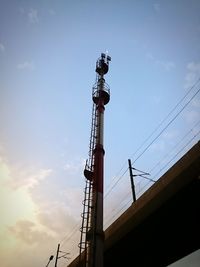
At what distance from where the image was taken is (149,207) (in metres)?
13.1

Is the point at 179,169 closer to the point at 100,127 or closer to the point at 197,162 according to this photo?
the point at 197,162

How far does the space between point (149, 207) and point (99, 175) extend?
220 inches

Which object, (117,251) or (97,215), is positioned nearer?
(97,215)

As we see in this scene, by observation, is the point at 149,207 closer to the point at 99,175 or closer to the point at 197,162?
the point at 197,162

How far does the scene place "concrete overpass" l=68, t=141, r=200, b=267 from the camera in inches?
460

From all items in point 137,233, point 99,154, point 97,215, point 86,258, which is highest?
point 99,154

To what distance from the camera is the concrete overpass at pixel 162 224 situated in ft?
38.4

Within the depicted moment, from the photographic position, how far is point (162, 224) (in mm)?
14289

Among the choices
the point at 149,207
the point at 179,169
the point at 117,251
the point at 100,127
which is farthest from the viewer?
the point at 100,127

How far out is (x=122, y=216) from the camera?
49.3ft

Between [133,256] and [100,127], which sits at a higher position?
[100,127]

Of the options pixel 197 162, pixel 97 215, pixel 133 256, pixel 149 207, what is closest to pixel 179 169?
pixel 197 162

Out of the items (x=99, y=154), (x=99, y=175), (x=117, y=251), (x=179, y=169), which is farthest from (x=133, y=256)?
(x=179, y=169)

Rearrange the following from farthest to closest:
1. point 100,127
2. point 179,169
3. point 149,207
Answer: point 100,127 < point 149,207 < point 179,169
